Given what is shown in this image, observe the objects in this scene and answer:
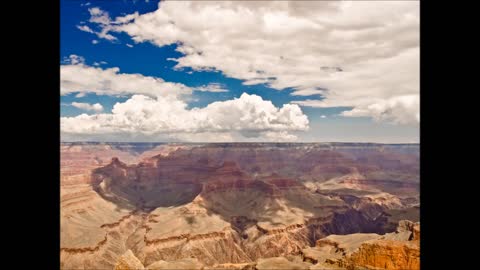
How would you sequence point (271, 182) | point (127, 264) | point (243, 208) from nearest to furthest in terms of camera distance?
point (127, 264), point (243, 208), point (271, 182)

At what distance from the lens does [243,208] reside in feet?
348

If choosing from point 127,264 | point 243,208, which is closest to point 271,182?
point 243,208

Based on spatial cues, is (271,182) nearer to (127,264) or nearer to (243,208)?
(243,208)

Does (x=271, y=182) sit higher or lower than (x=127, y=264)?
lower

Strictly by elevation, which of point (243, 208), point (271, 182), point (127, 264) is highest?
point (127, 264)

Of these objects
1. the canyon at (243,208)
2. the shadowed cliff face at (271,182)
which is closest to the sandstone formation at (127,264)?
the canyon at (243,208)

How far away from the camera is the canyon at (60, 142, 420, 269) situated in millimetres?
51519

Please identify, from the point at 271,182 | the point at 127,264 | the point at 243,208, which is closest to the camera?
the point at 127,264

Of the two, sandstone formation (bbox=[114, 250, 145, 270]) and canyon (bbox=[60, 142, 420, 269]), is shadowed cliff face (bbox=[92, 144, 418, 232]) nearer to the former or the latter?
canyon (bbox=[60, 142, 420, 269])

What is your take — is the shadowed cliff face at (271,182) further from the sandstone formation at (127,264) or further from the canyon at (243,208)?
the sandstone formation at (127,264)

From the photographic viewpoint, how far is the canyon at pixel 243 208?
5152cm

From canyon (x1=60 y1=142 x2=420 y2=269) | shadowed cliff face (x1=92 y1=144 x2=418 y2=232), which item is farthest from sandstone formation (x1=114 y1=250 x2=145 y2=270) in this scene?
shadowed cliff face (x1=92 y1=144 x2=418 y2=232)
